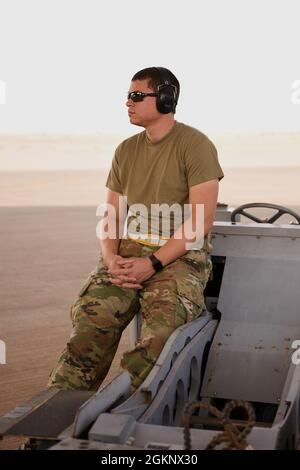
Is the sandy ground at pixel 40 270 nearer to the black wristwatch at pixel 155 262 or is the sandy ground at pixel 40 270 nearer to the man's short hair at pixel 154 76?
the black wristwatch at pixel 155 262

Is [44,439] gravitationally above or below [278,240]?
below

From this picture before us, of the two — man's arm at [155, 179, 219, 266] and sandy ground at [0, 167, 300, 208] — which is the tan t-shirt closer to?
man's arm at [155, 179, 219, 266]

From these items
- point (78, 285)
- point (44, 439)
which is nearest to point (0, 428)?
point (44, 439)

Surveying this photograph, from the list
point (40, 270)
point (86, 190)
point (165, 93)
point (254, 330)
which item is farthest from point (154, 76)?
point (86, 190)

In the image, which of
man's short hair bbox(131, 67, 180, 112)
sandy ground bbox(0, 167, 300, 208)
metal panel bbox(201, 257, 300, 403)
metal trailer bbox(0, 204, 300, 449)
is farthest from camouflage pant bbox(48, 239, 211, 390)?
sandy ground bbox(0, 167, 300, 208)

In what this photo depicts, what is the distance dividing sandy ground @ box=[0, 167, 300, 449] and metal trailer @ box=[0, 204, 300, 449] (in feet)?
3.35

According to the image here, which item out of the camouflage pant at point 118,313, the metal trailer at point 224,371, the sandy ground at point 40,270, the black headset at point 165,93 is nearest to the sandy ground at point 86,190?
the sandy ground at point 40,270

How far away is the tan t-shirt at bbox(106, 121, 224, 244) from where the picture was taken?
458cm

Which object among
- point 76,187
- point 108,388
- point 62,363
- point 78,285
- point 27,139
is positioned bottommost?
point 27,139

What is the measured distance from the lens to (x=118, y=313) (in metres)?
4.50

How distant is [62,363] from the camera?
433 cm

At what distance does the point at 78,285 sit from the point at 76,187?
1715 cm
